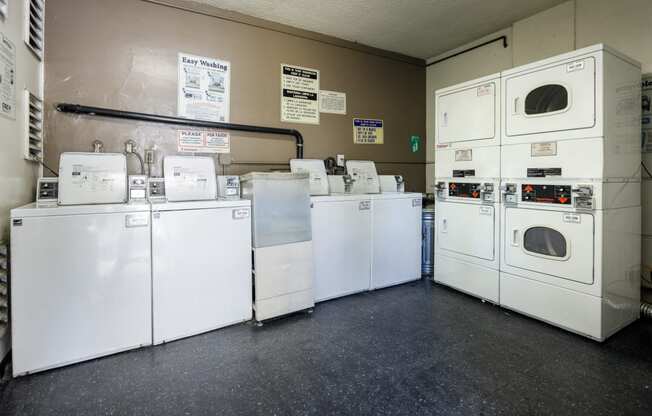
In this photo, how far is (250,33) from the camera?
324 centimetres

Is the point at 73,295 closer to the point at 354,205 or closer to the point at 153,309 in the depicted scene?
the point at 153,309

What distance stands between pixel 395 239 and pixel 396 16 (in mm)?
2315

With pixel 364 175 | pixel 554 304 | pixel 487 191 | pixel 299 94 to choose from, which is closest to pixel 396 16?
pixel 299 94

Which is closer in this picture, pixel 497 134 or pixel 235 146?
pixel 497 134

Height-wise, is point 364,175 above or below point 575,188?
above

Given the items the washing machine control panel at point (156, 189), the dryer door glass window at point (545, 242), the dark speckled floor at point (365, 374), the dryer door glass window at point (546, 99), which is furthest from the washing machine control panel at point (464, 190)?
the washing machine control panel at point (156, 189)

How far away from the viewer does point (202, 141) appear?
305 cm

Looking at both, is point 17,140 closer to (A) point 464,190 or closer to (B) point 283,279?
(B) point 283,279

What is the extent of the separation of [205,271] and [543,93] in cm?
290

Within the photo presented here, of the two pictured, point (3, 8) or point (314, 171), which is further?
point (314, 171)

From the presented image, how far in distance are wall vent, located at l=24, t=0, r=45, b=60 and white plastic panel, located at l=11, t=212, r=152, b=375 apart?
1.35 meters

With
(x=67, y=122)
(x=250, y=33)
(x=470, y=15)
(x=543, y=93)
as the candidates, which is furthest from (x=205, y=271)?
(x=470, y=15)

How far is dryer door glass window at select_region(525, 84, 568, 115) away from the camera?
2336 mm

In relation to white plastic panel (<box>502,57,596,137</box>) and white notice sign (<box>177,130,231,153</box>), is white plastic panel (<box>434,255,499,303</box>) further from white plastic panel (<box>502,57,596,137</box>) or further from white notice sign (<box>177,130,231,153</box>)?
white notice sign (<box>177,130,231,153</box>)
